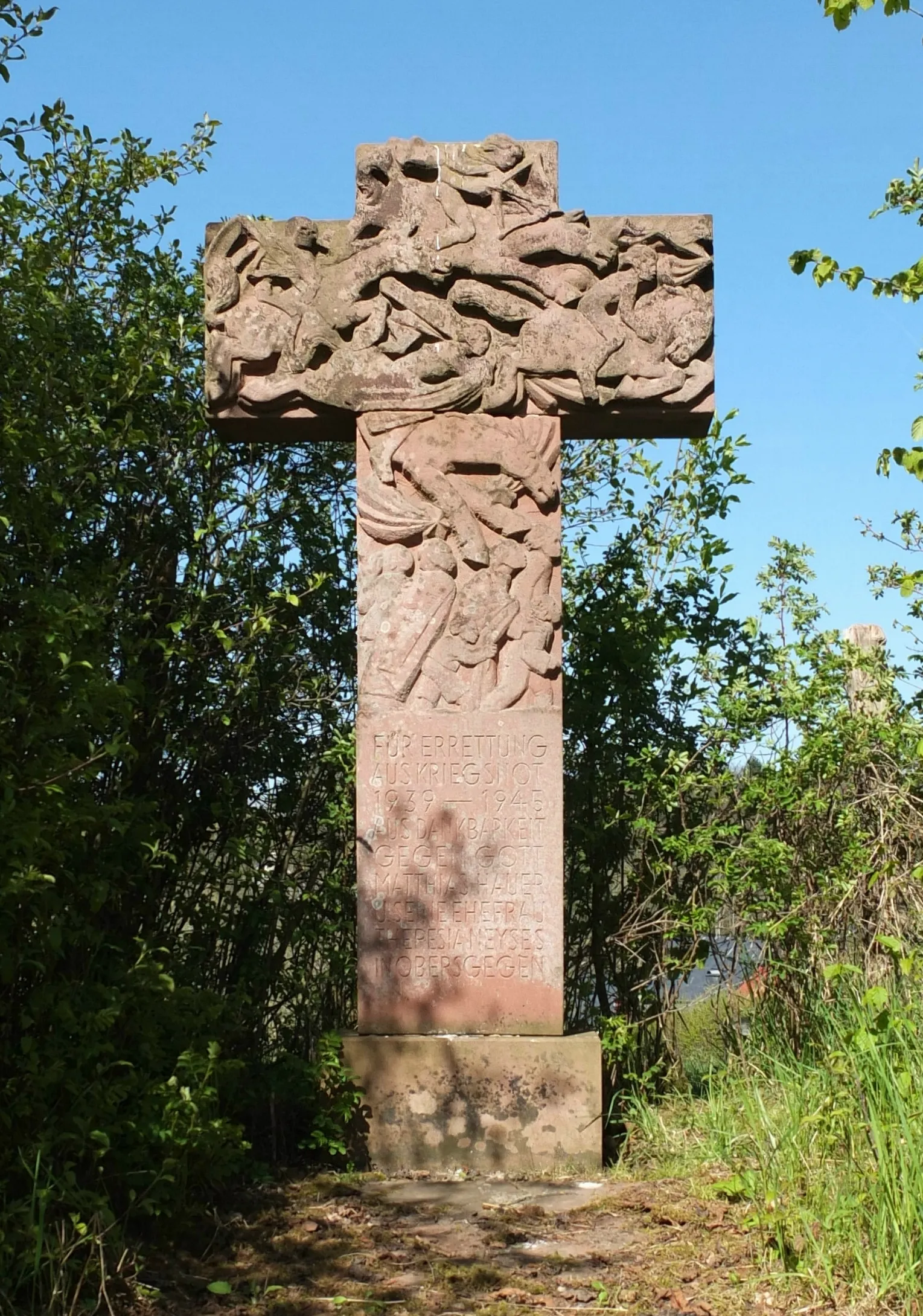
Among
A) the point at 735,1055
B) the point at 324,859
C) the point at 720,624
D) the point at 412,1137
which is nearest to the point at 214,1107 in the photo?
the point at 412,1137

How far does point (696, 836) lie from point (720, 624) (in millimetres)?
1054

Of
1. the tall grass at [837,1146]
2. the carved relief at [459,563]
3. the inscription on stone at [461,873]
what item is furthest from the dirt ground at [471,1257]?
the carved relief at [459,563]

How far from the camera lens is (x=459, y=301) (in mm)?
5078

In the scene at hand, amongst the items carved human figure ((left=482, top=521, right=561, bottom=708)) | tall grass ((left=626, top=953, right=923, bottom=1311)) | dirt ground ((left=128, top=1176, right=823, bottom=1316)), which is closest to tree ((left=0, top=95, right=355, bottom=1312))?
dirt ground ((left=128, top=1176, right=823, bottom=1316))

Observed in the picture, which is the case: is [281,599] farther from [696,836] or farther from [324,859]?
[696,836]

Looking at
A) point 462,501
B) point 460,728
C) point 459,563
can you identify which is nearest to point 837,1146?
point 460,728

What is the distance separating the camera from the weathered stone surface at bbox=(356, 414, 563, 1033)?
4.79 meters

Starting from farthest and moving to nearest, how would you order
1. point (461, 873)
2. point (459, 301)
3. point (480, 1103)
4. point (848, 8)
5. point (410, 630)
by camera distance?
point (459, 301) < point (410, 630) < point (461, 873) < point (480, 1103) < point (848, 8)

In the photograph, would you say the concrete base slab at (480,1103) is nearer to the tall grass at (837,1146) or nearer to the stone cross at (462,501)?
the stone cross at (462,501)

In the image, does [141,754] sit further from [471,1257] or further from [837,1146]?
[837,1146]

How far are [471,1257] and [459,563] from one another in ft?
7.77

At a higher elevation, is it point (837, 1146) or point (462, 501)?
point (462, 501)

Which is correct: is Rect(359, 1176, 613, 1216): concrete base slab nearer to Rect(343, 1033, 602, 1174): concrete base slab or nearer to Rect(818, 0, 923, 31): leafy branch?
Rect(343, 1033, 602, 1174): concrete base slab

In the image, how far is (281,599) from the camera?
5355 millimetres
